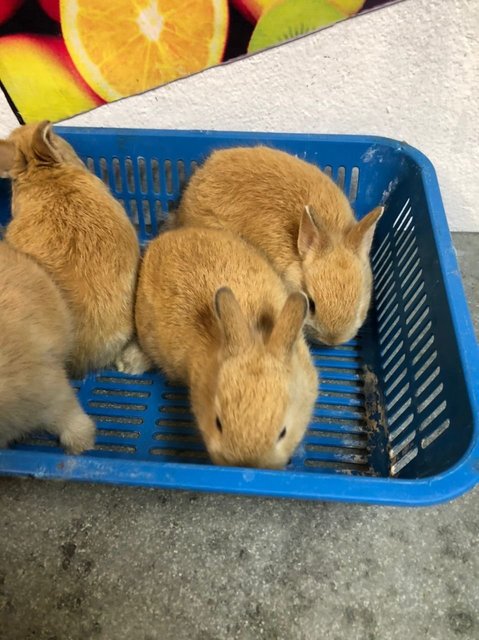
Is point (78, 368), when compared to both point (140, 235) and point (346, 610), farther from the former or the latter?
point (346, 610)

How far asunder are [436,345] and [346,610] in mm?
662

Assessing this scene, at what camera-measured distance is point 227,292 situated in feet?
3.67

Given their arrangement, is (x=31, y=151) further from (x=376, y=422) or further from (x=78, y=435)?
(x=376, y=422)

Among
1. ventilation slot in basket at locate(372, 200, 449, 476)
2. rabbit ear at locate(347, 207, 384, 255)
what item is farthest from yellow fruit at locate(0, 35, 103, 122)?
ventilation slot in basket at locate(372, 200, 449, 476)

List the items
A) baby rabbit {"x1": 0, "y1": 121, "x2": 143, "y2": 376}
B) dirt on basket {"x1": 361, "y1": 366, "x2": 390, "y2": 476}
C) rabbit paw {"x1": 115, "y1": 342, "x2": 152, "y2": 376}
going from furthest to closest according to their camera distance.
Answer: rabbit paw {"x1": 115, "y1": 342, "x2": 152, "y2": 376}, dirt on basket {"x1": 361, "y1": 366, "x2": 390, "y2": 476}, baby rabbit {"x1": 0, "y1": 121, "x2": 143, "y2": 376}

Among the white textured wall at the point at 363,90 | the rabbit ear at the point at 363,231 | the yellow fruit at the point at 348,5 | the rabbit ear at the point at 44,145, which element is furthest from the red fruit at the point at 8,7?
the rabbit ear at the point at 363,231

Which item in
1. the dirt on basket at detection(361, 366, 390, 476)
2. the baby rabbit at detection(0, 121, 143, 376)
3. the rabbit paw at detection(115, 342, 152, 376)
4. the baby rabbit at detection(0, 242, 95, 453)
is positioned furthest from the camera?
the rabbit paw at detection(115, 342, 152, 376)

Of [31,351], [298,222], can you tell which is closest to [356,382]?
[298,222]

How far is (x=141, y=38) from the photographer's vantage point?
1.60 meters

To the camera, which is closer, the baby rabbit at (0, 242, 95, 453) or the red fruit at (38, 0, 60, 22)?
the baby rabbit at (0, 242, 95, 453)

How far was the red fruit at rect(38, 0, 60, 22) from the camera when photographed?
5.04ft

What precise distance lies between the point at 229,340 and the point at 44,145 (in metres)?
0.71

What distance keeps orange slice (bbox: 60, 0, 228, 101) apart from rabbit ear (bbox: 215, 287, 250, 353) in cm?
89

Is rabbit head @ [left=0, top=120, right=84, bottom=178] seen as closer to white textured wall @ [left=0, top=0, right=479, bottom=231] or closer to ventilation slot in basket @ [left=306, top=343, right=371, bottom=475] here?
white textured wall @ [left=0, top=0, right=479, bottom=231]
